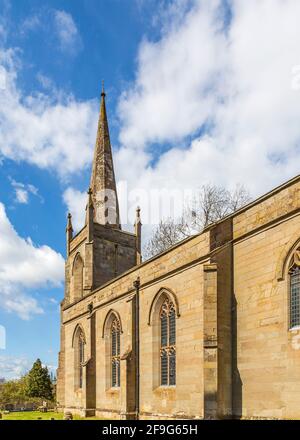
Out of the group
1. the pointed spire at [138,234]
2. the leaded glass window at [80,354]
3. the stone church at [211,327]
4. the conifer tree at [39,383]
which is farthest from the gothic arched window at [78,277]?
the conifer tree at [39,383]

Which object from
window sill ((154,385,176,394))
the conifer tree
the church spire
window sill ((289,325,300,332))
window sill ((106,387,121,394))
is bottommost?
the conifer tree

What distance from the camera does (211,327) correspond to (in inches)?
591

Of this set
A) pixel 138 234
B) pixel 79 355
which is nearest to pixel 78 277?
pixel 138 234

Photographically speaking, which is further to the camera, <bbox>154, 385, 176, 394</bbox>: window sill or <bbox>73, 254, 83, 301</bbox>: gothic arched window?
<bbox>73, 254, 83, 301</bbox>: gothic arched window

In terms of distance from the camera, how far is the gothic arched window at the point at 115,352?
23.9m

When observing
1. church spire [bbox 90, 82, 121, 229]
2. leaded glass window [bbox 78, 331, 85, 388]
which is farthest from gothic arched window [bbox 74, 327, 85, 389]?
church spire [bbox 90, 82, 121, 229]

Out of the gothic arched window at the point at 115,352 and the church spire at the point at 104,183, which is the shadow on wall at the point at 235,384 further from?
the church spire at the point at 104,183

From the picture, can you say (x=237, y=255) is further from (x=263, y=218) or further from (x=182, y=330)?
(x=182, y=330)

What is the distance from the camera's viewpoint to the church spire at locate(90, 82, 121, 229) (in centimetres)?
3619

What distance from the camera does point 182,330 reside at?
1728cm

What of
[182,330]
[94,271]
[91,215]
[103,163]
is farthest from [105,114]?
[182,330]

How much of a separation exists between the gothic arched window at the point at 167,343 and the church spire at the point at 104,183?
17.2 metres

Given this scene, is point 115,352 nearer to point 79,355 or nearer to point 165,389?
point 165,389

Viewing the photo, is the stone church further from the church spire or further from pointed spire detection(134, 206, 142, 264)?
the church spire
